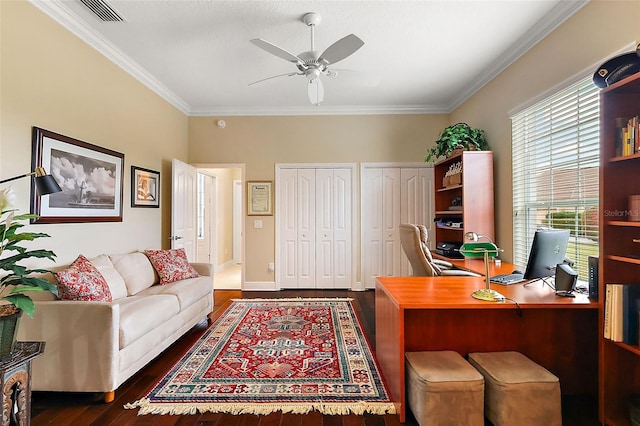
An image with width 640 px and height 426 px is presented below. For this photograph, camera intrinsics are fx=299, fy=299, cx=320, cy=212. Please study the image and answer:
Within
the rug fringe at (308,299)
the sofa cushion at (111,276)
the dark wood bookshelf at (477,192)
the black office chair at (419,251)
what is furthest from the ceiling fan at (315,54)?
the rug fringe at (308,299)

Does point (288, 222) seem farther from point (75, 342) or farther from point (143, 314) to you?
point (75, 342)

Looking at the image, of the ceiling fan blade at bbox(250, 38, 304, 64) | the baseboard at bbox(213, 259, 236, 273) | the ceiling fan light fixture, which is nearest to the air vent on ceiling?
the ceiling fan blade at bbox(250, 38, 304, 64)

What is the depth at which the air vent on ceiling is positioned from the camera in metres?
2.40

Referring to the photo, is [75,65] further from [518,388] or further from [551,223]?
[551,223]

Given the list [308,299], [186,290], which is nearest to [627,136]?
[186,290]

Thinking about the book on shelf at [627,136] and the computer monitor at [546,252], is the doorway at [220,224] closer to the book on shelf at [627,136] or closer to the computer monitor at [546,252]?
the computer monitor at [546,252]

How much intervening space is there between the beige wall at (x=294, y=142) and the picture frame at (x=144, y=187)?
3.92ft

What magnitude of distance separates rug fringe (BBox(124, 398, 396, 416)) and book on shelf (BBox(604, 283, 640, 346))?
134 cm

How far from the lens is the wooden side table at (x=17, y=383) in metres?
1.50

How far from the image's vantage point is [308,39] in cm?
296

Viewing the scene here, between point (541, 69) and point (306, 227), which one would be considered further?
point (306, 227)

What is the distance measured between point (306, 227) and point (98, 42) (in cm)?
343

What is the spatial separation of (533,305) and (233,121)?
470 centimetres

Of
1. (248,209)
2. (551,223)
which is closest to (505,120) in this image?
(551,223)
